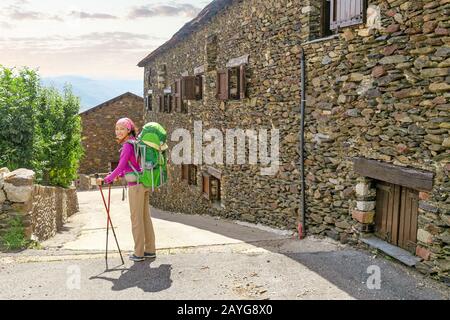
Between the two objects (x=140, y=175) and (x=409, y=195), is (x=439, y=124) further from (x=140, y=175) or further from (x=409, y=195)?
(x=140, y=175)

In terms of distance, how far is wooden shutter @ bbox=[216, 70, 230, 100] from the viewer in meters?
10.9

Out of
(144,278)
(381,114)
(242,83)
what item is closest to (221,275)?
(144,278)

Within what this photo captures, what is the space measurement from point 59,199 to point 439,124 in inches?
447

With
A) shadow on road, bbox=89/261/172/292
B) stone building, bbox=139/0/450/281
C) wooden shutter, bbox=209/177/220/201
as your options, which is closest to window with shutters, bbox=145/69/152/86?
stone building, bbox=139/0/450/281

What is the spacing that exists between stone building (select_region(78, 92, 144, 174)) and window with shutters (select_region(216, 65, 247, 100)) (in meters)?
18.2

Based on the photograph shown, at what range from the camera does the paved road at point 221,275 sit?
15.0 ft

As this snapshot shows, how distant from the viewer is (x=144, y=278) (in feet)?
16.4

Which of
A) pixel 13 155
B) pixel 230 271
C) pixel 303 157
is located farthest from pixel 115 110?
pixel 230 271

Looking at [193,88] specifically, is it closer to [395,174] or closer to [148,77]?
[395,174]

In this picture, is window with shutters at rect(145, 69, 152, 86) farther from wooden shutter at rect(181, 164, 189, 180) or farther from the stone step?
the stone step

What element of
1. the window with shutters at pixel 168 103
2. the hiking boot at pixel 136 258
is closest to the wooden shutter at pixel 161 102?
the window with shutters at pixel 168 103

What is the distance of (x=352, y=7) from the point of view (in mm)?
6488

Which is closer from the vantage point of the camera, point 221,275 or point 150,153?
point 221,275

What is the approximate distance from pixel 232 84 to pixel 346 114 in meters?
4.94
